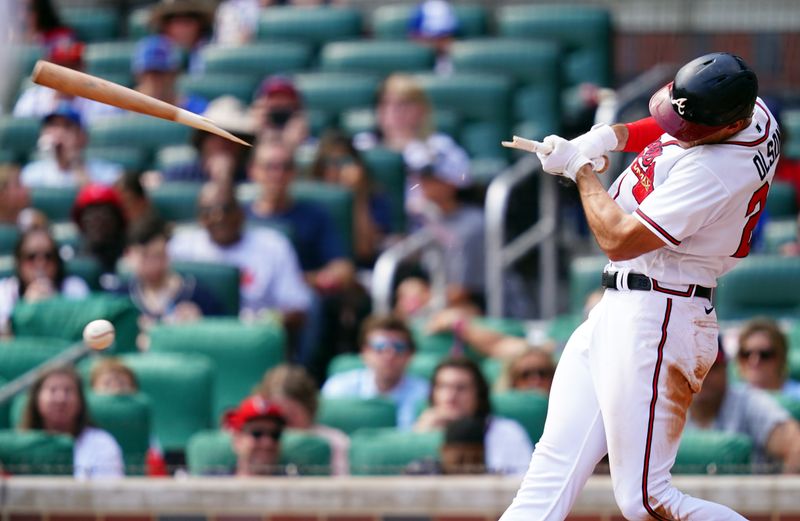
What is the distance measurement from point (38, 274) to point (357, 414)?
1820mm

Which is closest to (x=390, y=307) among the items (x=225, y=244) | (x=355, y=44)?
(x=225, y=244)

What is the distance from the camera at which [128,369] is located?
6066 mm

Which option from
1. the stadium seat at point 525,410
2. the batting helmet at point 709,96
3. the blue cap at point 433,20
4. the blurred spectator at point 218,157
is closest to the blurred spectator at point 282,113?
the blurred spectator at point 218,157

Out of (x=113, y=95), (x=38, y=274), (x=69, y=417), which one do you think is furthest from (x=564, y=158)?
(x=38, y=274)

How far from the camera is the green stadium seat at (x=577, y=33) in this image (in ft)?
29.3

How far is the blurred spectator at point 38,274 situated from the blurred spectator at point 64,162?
4.58 ft

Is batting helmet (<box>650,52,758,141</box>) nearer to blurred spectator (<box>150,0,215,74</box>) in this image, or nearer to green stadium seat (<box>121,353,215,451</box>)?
green stadium seat (<box>121,353,215,451</box>)

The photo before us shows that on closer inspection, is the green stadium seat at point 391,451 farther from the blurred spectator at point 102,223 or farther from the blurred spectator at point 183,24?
the blurred spectator at point 183,24

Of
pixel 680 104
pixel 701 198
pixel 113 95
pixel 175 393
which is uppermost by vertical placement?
pixel 113 95

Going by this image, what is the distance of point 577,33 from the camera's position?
9.00 m

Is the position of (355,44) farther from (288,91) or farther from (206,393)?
(206,393)

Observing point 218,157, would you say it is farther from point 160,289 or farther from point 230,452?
point 230,452

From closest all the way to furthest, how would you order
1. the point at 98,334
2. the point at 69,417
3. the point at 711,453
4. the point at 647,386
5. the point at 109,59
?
the point at 647,386 → the point at 98,334 → the point at 711,453 → the point at 69,417 → the point at 109,59

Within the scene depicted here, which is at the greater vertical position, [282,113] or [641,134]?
[282,113]
